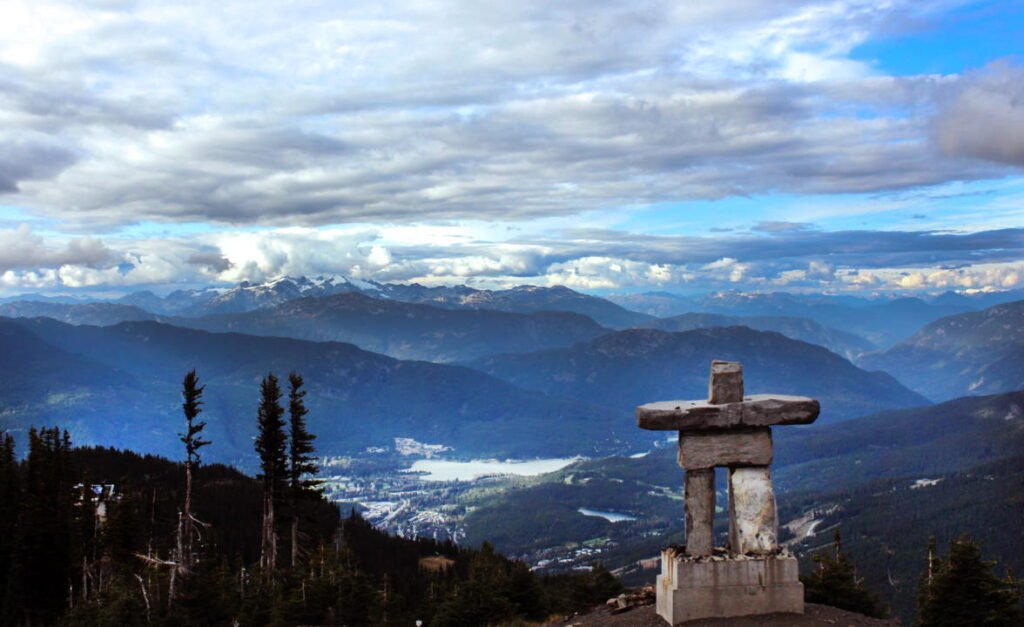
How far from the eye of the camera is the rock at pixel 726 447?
93.8 ft

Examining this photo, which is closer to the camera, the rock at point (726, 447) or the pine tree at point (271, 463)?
the rock at point (726, 447)

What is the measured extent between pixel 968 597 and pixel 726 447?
1788 centimetres

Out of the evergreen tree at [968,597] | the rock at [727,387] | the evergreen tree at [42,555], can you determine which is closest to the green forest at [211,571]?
the evergreen tree at [42,555]

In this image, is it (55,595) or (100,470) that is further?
(100,470)

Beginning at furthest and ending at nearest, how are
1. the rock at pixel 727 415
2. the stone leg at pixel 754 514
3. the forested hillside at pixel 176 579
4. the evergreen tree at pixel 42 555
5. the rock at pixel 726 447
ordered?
the evergreen tree at pixel 42 555
the forested hillside at pixel 176 579
the rock at pixel 726 447
the stone leg at pixel 754 514
the rock at pixel 727 415

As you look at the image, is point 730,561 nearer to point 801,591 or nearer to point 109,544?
point 801,591

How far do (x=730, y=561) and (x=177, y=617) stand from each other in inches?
1338

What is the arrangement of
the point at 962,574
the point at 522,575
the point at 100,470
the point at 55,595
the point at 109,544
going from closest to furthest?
the point at 962,574, the point at 522,575, the point at 109,544, the point at 55,595, the point at 100,470

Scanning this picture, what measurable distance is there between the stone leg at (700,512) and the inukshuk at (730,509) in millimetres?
34

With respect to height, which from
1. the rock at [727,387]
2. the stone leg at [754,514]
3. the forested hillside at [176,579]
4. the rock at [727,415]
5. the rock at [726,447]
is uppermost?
the rock at [727,387]

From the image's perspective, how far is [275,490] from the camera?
6481 cm

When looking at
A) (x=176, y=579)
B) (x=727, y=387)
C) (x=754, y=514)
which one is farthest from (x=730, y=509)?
(x=176, y=579)

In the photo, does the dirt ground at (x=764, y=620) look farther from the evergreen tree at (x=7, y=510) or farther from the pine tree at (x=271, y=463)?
the evergreen tree at (x=7, y=510)

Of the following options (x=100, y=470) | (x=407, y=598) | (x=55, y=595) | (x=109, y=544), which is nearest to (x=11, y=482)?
(x=55, y=595)
